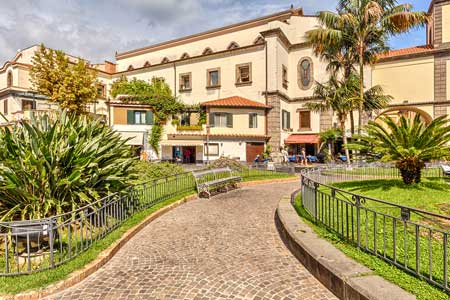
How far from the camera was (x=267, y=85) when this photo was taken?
29.1 metres

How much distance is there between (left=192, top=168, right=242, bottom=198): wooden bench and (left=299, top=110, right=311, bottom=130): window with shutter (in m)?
20.2

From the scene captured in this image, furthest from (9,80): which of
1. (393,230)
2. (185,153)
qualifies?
(393,230)

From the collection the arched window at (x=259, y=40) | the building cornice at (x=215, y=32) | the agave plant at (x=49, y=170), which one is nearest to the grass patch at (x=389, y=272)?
the agave plant at (x=49, y=170)

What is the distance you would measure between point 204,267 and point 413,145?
24.2ft

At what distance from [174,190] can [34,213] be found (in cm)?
565

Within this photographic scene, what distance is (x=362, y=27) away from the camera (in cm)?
1709

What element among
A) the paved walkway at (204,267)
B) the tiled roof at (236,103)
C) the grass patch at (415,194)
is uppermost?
the tiled roof at (236,103)

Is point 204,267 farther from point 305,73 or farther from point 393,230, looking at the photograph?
point 305,73

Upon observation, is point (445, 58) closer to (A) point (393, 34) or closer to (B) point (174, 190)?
(A) point (393, 34)

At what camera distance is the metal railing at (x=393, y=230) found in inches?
135

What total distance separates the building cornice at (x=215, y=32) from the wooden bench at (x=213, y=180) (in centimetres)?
2619

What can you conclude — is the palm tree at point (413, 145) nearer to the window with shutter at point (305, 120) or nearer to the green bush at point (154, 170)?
the green bush at point (154, 170)

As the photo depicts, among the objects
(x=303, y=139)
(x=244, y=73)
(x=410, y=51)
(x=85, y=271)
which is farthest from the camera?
(x=244, y=73)

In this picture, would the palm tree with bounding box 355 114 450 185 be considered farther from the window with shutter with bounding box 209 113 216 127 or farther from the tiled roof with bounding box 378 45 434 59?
the tiled roof with bounding box 378 45 434 59
